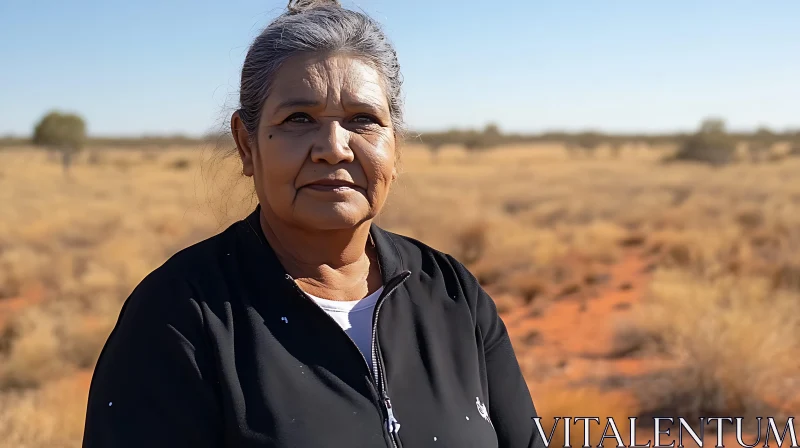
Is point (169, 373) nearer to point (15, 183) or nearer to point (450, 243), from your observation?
point (450, 243)

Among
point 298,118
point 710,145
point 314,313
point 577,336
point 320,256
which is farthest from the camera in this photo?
point 710,145

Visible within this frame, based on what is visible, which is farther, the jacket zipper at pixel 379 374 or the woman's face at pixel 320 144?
the woman's face at pixel 320 144

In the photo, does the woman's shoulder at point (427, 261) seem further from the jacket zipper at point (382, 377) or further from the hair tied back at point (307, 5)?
the hair tied back at point (307, 5)

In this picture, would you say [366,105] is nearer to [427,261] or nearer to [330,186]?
[330,186]

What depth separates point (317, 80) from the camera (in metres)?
1.84

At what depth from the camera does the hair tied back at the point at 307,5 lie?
77.2 inches

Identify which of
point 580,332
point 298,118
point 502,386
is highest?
point 298,118

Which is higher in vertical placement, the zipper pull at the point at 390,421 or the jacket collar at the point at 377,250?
the jacket collar at the point at 377,250

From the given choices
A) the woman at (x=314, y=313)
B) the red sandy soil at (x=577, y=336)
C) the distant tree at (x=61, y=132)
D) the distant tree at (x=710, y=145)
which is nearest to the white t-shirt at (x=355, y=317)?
the woman at (x=314, y=313)

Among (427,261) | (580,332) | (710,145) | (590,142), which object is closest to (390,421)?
(427,261)

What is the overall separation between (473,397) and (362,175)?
2.17 feet

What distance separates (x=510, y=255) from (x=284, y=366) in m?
10.8

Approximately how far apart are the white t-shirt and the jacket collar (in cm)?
10

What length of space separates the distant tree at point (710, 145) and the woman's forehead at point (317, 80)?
138 ft
